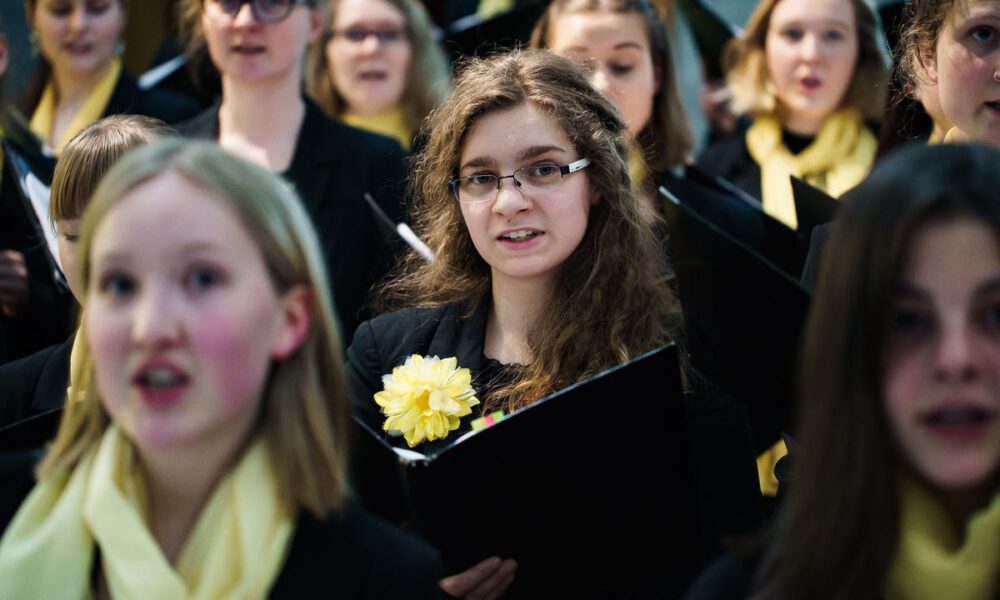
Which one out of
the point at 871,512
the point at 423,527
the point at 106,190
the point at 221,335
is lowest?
the point at 423,527

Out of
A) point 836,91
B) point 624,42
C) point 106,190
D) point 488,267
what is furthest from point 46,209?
point 836,91

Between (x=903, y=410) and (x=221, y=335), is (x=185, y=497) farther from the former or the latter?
(x=903, y=410)

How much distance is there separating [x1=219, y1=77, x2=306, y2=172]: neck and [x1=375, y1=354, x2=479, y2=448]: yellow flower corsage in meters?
1.57

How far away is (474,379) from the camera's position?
3.21 metres

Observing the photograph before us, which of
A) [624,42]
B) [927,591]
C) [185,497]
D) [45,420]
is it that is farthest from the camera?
[624,42]

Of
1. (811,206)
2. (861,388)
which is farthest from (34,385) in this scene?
(861,388)

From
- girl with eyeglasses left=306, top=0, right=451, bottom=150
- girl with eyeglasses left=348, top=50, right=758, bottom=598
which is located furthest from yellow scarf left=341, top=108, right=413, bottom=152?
girl with eyeglasses left=348, top=50, right=758, bottom=598

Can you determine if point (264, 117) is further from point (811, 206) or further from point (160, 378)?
point (160, 378)

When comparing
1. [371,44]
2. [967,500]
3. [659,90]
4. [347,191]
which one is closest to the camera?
[967,500]

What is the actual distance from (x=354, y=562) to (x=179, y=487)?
30 centimetres

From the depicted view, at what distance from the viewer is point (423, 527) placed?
2.54 metres

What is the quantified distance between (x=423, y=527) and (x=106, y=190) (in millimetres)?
830

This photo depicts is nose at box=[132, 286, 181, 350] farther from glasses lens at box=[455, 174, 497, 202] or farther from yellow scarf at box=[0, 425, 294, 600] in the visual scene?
glasses lens at box=[455, 174, 497, 202]

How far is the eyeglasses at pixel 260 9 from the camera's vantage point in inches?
176
